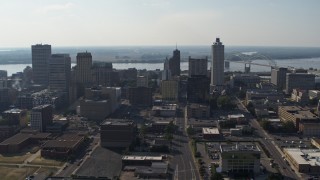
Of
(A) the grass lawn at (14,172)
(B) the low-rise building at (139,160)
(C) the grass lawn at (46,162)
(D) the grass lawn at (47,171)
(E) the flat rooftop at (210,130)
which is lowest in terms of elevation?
(A) the grass lawn at (14,172)

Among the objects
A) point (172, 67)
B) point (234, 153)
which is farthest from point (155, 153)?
point (172, 67)

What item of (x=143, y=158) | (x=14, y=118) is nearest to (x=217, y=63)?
(x=14, y=118)

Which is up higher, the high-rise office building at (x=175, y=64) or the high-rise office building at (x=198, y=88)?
the high-rise office building at (x=175, y=64)

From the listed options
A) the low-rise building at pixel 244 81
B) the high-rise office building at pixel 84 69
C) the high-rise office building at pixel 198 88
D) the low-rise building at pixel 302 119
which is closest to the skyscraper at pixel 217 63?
the low-rise building at pixel 244 81

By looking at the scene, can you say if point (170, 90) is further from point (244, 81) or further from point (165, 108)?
point (244, 81)

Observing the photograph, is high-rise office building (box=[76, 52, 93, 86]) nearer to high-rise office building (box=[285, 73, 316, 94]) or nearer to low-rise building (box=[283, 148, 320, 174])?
high-rise office building (box=[285, 73, 316, 94])

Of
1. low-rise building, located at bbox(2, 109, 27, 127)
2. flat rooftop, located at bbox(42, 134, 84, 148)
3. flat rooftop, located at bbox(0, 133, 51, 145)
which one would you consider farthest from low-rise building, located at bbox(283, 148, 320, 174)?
low-rise building, located at bbox(2, 109, 27, 127)

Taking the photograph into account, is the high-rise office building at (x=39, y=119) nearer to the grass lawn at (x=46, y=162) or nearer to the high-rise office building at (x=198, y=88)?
the grass lawn at (x=46, y=162)
